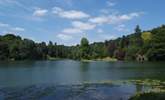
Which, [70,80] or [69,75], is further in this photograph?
[69,75]

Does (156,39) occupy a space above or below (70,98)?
above

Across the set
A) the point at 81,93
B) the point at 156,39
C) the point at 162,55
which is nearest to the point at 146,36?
the point at 156,39

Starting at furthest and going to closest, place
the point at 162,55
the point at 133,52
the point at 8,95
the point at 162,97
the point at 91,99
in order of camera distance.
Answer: the point at 133,52 → the point at 162,55 → the point at 8,95 → the point at 91,99 → the point at 162,97

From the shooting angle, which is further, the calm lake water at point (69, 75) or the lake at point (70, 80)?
the calm lake water at point (69, 75)

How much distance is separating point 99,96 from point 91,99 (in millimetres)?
2375

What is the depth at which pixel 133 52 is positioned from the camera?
7407 inches

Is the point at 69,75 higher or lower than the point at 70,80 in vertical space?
higher

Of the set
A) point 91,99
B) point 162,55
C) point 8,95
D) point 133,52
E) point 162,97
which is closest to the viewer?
point 162,97

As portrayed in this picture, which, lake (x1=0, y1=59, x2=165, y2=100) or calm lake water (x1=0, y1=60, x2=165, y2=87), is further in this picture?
calm lake water (x1=0, y1=60, x2=165, y2=87)

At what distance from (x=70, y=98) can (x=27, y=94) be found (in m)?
6.37

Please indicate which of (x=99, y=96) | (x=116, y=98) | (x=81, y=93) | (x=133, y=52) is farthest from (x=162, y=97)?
(x=133, y=52)

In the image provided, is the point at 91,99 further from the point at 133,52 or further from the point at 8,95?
the point at 133,52

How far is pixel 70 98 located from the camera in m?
35.8

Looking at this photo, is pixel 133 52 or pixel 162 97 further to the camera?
pixel 133 52
